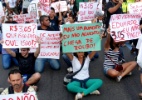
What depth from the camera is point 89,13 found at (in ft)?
24.3

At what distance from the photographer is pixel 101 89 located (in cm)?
535

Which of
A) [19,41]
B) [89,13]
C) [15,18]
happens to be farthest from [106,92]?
[15,18]

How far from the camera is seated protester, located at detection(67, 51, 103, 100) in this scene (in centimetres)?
493

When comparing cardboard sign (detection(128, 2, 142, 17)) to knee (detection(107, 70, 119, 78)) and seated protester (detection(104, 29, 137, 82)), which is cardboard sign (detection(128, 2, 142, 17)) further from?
knee (detection(107, 70, 119, 78))

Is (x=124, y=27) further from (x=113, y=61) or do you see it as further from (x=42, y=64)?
(x=42, y=64)

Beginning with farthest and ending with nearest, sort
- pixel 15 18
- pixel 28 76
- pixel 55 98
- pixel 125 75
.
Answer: pixel 15 18, pixel 125 75, pixel 28 76, pixel 55 98

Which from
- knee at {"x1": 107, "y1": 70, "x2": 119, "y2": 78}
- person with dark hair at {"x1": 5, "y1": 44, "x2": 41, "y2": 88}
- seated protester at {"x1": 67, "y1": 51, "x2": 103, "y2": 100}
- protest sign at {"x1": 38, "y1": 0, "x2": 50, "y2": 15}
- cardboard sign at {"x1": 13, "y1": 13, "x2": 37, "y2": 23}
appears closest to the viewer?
seated protester at {"x1": 67, "y1": 51, "x2": 103, "y2": 100}

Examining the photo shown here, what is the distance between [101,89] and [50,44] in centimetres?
140

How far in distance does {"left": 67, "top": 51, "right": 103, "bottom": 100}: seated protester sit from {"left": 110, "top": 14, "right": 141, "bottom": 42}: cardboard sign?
2.16 feet

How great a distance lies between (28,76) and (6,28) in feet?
3.17

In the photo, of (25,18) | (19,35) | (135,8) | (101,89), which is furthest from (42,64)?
(135,8)

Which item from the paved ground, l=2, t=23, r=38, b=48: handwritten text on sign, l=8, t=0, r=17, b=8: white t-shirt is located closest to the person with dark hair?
l=2, t=23, r=38, b=48: handwritten text on sign

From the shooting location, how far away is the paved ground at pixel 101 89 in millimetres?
5094

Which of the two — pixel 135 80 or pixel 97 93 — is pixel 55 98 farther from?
pixel 135 80
